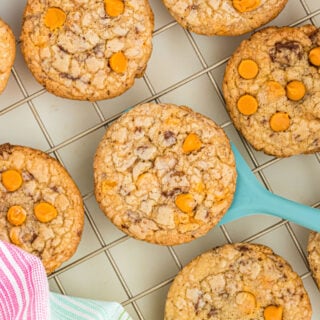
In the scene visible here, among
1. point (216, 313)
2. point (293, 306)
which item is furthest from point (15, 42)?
point (293, 306)

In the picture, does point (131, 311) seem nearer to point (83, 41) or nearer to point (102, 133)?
point (102, 133)

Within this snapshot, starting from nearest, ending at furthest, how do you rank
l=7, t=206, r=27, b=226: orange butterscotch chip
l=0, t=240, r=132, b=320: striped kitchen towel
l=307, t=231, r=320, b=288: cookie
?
l=0, t=240, r=132, b=320: striped kitchen towel → l=7, t=206, r=27, b=226: orange butterscotch chip → l=307, t=231, r=320, b=288: cookie

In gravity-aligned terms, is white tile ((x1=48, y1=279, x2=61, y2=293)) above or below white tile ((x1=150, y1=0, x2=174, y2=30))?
Result: below

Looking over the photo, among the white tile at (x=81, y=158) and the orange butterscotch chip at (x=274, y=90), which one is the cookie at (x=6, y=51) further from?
the orange butterscotch chip at (x=274, y=90)

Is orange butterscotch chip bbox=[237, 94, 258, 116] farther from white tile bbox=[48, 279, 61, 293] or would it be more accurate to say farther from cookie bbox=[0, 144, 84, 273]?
white tile bbox=[48, 279, 61, 293]

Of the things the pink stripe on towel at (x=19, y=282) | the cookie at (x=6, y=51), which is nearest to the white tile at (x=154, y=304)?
the pink stripe on towel at (x=19, y=282)

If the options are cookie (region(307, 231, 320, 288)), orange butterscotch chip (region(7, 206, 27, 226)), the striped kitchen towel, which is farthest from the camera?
cookie (region(307, 231, 320, 288))

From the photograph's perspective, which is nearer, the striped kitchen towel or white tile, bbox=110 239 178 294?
the striped kitchen towel

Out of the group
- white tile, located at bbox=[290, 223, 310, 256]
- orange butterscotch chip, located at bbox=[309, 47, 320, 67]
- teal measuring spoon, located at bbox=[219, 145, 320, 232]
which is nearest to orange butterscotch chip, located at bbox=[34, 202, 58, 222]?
teal measuring spoon, located at bbox=[219, 145, 320, 232]
